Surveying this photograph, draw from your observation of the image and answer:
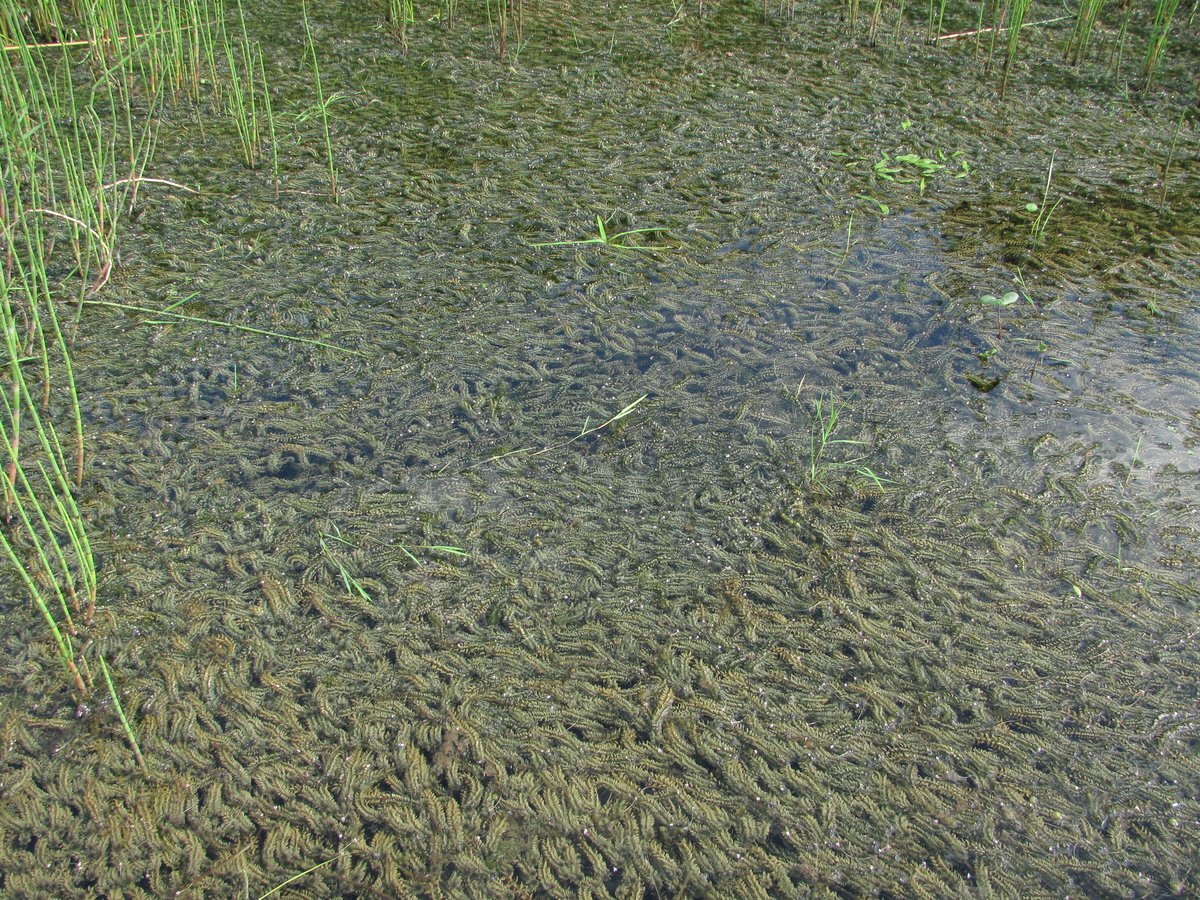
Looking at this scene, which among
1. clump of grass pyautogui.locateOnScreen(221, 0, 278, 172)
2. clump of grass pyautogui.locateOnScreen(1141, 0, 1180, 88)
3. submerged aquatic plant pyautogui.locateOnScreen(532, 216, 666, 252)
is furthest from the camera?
clump of grass pyautogui.locateOnScreen(1141, 0, 1180, 88)

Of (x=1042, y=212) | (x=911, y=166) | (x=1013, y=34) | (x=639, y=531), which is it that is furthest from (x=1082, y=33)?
(x=639, y=531)

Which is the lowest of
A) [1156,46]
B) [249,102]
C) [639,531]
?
[639,531]

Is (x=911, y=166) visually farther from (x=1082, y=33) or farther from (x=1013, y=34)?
(x=1082, y=33)

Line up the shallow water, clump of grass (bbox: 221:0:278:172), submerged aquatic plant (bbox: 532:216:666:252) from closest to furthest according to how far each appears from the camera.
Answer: the shallow water → submerged aquatic plant (bbox: 532:216:666:252) → clump of grass (bbox: 221:0:278:172)

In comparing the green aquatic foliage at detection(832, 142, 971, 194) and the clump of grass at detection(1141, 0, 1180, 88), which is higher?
the clump of grass at detection(1141, 0, 1180, 88)

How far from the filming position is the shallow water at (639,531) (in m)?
1.66

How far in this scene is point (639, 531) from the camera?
2.17 meters

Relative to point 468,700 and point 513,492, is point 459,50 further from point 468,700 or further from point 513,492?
point 468,700

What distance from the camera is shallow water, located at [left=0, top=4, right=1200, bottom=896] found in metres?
1.66

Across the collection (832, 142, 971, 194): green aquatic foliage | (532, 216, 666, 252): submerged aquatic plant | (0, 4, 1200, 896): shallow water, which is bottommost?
(0, 4, 1200, 896): shallow water

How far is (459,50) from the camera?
424 centimetres

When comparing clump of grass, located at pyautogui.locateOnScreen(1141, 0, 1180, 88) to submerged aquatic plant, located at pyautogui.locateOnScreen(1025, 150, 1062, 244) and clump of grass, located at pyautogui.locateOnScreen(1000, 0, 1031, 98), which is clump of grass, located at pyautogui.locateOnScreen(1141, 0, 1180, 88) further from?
submerged aquatic plant, located at pyautogui.locateOnScreen(1025, 150, 1062, 244)

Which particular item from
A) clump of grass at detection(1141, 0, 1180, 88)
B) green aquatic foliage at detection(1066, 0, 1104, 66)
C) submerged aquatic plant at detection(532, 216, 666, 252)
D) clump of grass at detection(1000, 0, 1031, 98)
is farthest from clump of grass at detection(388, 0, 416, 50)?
clump of grass at detection(1141, 0, 1180, 88)

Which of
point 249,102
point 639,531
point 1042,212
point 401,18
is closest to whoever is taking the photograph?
point 639,531
